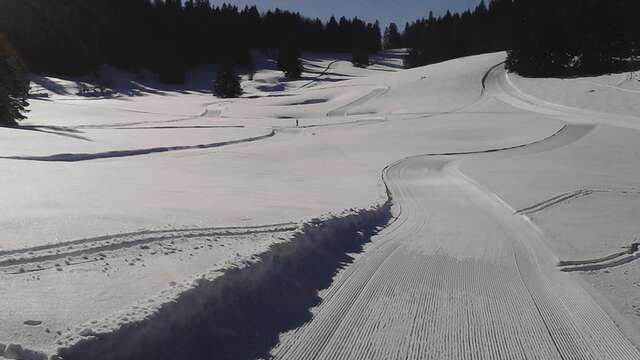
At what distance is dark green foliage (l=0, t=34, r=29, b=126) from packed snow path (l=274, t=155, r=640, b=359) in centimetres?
3160

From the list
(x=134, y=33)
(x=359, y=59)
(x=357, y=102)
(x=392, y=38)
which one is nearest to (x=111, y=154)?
(x=357, y=102)

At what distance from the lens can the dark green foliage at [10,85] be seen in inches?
1262

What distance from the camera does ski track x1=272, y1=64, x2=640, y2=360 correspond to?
4277 millimetres

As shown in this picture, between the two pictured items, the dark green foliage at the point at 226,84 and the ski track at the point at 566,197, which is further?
the dark green foliage at the point at 226,84

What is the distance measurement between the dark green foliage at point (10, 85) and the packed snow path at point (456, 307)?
31598 mm

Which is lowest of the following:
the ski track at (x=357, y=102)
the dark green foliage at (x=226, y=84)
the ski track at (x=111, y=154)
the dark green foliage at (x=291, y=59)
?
the ski track at (x=111, y=154)

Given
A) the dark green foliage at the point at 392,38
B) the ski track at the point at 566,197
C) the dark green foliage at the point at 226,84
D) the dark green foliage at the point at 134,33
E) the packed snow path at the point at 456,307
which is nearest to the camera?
the packed snow path at the point at 456,307

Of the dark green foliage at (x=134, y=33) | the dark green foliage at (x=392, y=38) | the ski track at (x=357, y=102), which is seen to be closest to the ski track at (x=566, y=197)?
the ski track at (x=357, y=102)

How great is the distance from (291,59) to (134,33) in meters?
29.0

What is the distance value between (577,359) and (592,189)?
10646 mm

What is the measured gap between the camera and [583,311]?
5.23 metres

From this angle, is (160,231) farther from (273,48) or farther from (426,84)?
(273,48)

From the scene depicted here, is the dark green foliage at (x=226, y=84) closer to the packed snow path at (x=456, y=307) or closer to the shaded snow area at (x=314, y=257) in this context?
the shaded snow area at (x=314, y=257)

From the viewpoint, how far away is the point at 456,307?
522 cm
